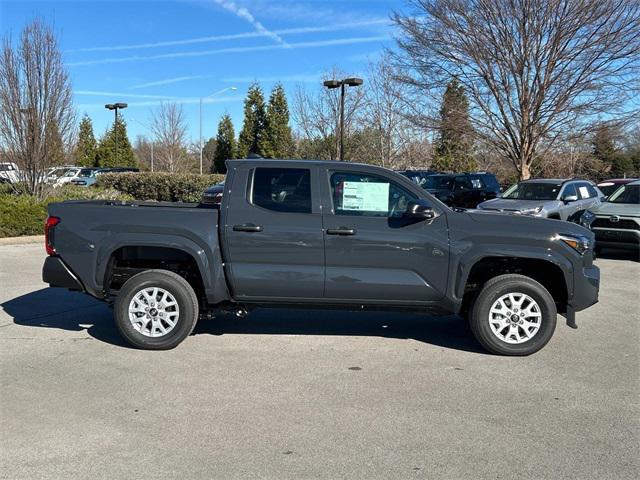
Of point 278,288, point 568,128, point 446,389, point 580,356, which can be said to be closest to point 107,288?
point 278,288

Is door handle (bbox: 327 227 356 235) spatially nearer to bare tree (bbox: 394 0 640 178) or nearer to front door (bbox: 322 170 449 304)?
front door (bbox: 322 170 449 304)

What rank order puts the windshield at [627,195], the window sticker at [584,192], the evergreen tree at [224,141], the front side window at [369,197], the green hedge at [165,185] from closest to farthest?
the front side window at [369,197] → the windshield at [627,195] → the window sticker at [584,192] → the green hedge at [165,185] → the evergreen tree at [224,141]

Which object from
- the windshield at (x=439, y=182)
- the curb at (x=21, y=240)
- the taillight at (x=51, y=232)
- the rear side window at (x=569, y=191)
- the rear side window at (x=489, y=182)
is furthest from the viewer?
the windshield at (x=439, y=182)

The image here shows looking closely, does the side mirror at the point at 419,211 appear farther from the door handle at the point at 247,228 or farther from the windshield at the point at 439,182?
the windshield at the point at 439,182

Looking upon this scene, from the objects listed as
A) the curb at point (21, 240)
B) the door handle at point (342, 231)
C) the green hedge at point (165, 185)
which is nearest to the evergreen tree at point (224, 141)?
the green hedge at point (165, 185)

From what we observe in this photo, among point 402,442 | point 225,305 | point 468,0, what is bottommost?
point 402,442

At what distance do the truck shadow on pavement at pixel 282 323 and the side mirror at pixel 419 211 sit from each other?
1.46 m

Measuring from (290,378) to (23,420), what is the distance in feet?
6.79

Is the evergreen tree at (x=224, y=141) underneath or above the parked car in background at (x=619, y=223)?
above

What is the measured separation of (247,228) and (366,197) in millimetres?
1215

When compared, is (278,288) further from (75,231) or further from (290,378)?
(75,231)

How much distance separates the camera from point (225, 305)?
5.89 metres

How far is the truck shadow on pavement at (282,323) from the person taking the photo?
634 centimetres

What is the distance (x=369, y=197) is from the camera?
5.69 m
